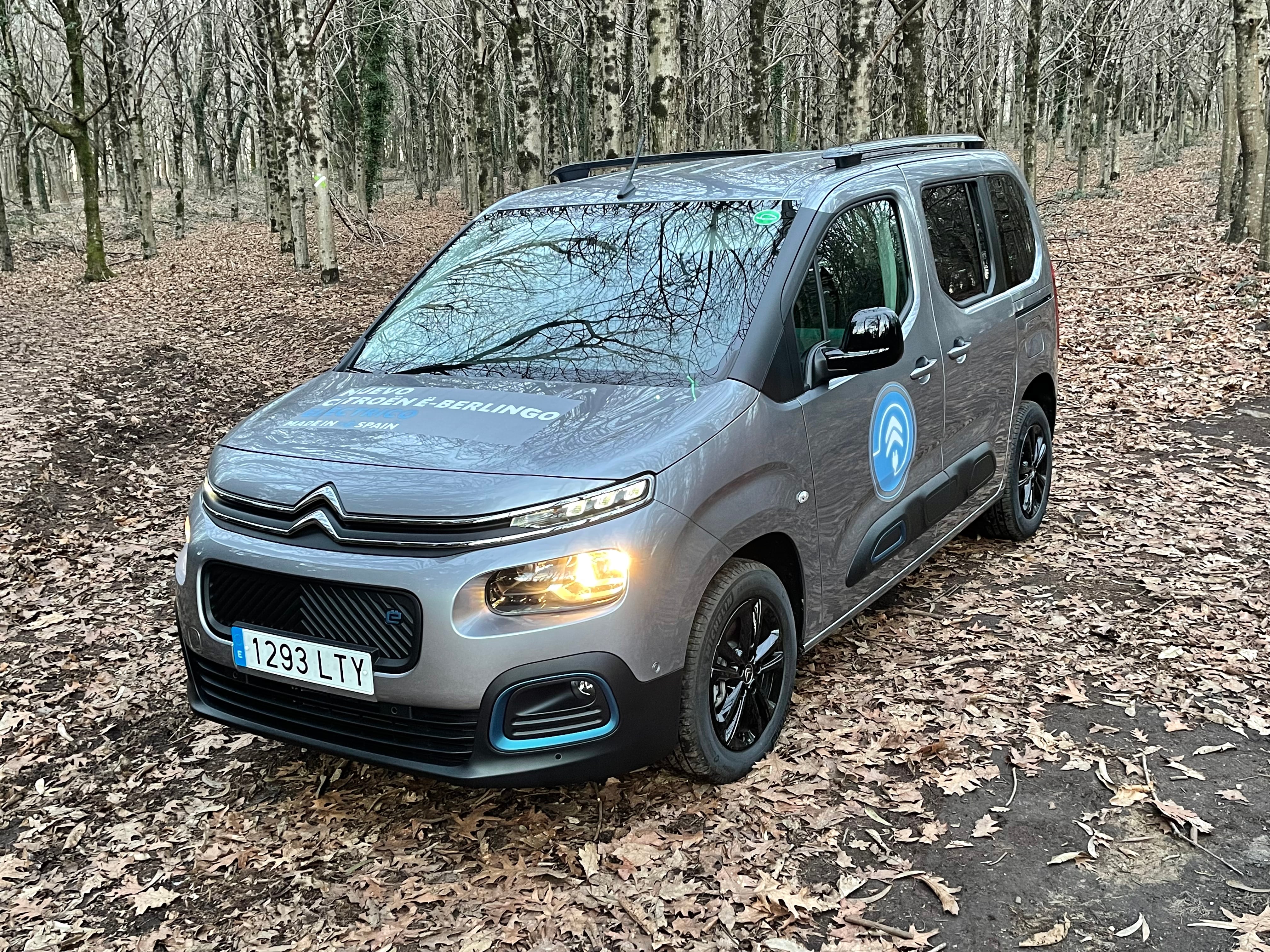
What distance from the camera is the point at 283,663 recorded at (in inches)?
128

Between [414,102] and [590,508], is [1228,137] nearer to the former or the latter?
[590,508]

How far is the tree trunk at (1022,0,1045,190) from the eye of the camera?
19.8 meters

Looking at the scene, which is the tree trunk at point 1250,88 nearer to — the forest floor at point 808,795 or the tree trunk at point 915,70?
the tree trunk at point 915,70

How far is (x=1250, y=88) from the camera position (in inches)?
503

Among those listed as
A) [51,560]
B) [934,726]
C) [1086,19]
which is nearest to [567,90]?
[1086,19]

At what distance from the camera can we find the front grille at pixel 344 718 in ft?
10.2

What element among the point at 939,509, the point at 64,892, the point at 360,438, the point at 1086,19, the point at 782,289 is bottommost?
the point at 64,892

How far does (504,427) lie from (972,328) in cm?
277

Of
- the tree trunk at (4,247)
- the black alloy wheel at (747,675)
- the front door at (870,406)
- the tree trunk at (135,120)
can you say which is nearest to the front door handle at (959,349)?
the front door at (870,406)

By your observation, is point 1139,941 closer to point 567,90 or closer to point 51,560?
point 51,560

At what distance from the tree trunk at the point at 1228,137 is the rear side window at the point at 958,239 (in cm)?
1148

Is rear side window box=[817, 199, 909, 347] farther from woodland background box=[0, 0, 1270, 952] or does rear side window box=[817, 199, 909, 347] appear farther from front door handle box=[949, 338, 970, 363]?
woodland background box=[0, 0, 1270, 952]

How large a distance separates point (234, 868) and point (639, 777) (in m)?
1.44

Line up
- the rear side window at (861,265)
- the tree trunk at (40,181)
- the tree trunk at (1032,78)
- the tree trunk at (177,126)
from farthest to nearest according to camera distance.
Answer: the tree trunk at (40,181) → the tree trunk at (177,126) → the tree trunk at (1032,78) → the rear side window at (861,265)
